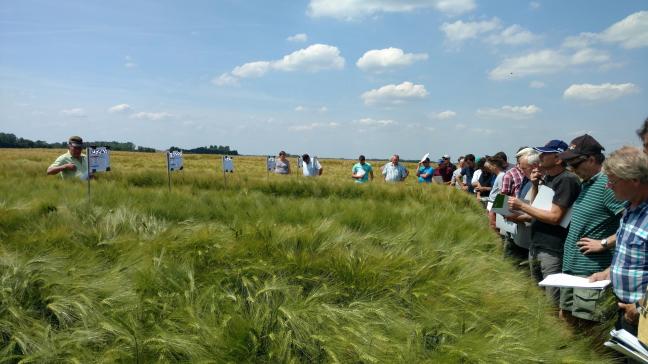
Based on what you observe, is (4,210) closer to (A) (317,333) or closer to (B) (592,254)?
(A) (317,333)

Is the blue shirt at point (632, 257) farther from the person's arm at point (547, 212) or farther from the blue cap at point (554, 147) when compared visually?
the blue cap at point (554, 147)

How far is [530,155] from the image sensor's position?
12.7 ft

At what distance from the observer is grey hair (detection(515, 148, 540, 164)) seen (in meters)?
3.74

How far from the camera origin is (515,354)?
72.4 inches

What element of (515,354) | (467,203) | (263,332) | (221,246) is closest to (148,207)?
(221,246)

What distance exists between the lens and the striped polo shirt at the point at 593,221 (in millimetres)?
2701

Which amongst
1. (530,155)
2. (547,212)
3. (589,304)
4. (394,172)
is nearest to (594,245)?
(589,304)

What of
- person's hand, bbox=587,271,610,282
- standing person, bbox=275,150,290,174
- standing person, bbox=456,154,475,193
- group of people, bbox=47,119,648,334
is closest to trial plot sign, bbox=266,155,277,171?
standing person, bbox=275,150,290,174

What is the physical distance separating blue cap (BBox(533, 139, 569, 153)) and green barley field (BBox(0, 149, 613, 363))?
37.3 inches

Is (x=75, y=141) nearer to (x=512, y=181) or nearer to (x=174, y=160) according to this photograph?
(x=174, y=160)

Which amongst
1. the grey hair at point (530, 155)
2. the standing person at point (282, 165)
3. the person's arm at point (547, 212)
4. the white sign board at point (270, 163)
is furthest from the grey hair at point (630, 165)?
the white sign board at point (270, 163)

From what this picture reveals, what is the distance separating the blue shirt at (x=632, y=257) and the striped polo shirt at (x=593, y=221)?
1.54 ft

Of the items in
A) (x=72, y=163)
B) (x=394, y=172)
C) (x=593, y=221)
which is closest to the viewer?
(x=593, y=221)

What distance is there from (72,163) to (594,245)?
6.16 m
